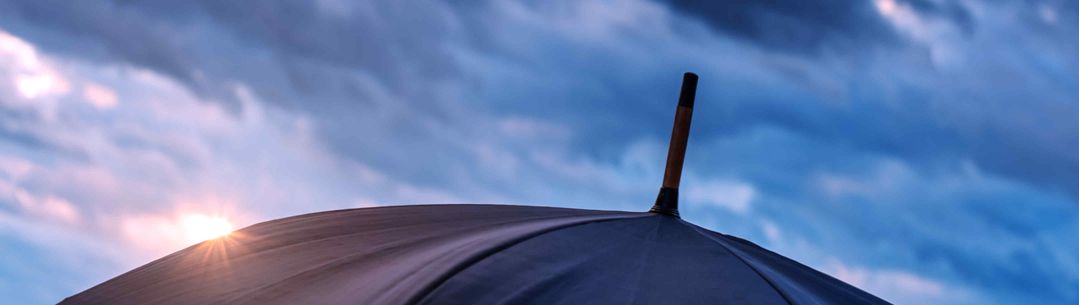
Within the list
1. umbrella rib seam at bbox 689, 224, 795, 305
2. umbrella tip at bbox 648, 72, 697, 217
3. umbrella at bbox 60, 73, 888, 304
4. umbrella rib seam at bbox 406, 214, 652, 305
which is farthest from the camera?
umbrella tip at bbox 648, 72, 697, 217

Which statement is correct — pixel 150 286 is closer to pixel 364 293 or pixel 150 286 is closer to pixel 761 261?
pixel 364 293

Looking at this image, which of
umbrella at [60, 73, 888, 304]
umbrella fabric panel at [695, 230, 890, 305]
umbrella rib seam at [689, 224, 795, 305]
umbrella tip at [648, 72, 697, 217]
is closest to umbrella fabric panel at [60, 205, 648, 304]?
umbrella at [60, 73, 888, 304]

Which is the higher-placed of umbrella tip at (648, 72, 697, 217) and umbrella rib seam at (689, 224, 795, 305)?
umbrella tip at (648, 72, 697, 217)

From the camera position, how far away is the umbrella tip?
12.8ft

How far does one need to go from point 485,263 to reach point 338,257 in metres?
0.57

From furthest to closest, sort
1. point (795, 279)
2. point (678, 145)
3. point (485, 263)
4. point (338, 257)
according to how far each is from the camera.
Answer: point (678, 145) < point (795, 279) < point (338, 257) < point (485, 263)

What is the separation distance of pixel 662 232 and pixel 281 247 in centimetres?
128

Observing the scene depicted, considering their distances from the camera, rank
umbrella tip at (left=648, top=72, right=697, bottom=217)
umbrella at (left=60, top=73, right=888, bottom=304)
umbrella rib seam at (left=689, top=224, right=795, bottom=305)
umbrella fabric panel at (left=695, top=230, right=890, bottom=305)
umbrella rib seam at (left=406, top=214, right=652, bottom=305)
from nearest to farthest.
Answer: umbrella rib seam at (left=406, top=214, right=652, bottom=305) → umbrella at (left=60, top=73, right=888, bottom=304) → umbrella rib seam at (left=689, top=224, right=795, bottom=305) → umbrella fabric panel at (left=695, top=230, right=890, bottom=305) → umbrella tip at (left=648, top=72, right=697, bottom=217)

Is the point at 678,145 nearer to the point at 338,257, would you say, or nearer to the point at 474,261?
the point at 474,261

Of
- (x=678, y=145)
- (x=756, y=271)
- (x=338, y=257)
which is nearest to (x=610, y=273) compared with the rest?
(x=756, y=271)

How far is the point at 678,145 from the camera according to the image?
400 cm

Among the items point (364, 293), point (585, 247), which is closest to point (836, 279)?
point (585, 247)

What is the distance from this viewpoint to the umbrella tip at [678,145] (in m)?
3.90

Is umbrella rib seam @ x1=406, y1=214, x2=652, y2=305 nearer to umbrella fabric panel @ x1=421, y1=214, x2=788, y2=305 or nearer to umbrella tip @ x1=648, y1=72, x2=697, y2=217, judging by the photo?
umbrella fabric panel @ x1=421, y1=214, x2=788, y2=305
